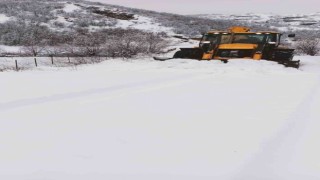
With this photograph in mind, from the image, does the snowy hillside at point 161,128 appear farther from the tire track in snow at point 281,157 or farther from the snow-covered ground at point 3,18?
the snow-covered ground at point 3,18

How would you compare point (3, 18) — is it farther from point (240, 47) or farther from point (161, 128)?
point (161, 128)

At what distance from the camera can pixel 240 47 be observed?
1631 cm

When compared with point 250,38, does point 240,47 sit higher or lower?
lower

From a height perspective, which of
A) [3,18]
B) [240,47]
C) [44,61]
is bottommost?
[3,18]

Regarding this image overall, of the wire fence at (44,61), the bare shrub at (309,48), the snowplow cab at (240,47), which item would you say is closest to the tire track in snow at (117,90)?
the snowplow cab at (240,47)

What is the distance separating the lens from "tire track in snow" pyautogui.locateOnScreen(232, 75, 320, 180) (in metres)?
3.52

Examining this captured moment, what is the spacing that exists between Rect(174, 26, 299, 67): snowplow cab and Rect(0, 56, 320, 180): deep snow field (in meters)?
6.64

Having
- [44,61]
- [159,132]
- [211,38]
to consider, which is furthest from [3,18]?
[159,132]

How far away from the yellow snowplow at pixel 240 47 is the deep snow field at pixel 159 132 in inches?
262

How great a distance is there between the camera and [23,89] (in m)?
8.88

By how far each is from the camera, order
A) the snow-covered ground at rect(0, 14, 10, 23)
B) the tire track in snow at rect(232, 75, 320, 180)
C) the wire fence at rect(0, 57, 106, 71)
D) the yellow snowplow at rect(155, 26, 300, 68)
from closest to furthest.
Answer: the tire track in snow at rect(232, 75, 320, 180) < the yellow snowplow at rect(155, 26, 300, 68) < the wire fence at rect(0, 57, 106, 71) < the snow-covered ground at rect(0, 14, 10, 23)

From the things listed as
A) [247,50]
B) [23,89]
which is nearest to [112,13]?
[247,50]

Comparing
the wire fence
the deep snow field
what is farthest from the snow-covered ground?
the deep snow field

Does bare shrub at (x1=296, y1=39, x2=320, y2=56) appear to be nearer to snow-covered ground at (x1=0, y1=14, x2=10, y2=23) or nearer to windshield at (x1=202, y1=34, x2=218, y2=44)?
windshield at (x1=202, y1=34, x2=218, y2=44)
